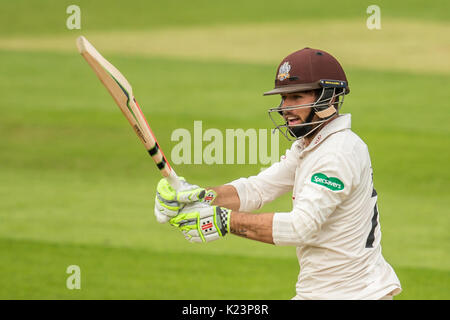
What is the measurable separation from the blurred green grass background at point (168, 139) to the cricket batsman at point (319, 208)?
384 cm

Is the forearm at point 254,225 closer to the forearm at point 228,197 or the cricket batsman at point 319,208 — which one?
the cricket batsman at point 319,208

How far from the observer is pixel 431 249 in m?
10.8

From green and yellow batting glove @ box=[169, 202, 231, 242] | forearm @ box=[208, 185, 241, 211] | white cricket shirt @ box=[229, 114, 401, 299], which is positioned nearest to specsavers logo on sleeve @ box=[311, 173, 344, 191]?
white cricket shirt @ box=[229, 114, 401, 299]

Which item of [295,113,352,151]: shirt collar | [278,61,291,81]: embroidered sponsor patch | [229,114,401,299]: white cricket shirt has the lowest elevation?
[229,114,401,299]: white cricket shirt

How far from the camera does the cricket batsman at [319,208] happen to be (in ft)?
16.1

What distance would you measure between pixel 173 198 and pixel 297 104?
1039 millimetres

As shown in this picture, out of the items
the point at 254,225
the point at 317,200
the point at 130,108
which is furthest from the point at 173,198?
the point at 317,200

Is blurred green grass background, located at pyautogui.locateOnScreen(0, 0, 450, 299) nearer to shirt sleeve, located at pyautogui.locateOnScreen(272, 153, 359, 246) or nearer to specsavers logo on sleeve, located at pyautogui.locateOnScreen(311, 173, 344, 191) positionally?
shirt sleeve, located at pyautogui.locateOnScreen(272, 153, 359, 246)

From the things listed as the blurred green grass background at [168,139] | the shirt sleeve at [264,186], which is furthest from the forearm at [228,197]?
the blurred green grass background at [168,139]

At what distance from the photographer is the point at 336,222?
5117 millimetres

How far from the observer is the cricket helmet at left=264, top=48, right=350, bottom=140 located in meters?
5.20

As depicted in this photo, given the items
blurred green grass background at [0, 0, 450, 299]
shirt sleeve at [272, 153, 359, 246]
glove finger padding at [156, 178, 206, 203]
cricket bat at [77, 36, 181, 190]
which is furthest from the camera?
blurred green grass background at [0, 0, 450, 299]

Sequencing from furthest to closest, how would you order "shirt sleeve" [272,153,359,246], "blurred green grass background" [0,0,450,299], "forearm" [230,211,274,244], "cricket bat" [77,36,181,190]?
"blurred green grass background" [0,0,450,299], "cricket bat" [77,36,181,190], "forearm" [230,211,274,244], "shirt sleeve" [272,153,359,246]

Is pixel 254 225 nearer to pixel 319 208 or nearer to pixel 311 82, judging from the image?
pixel 319 208
